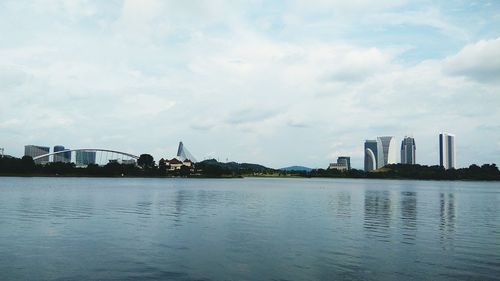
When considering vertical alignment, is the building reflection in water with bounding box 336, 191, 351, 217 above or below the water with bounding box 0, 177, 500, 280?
above

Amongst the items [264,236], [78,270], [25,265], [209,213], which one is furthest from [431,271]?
[209,213]

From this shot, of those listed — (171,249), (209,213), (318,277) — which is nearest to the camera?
(318,277)

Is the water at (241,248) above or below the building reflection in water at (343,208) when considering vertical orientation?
below

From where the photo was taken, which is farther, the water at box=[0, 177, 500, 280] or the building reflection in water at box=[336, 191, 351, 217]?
the building reflection in water at box=[336, 191, 351, 217]

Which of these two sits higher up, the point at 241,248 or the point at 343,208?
the point at 343,208

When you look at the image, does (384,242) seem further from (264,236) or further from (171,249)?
(171,249)

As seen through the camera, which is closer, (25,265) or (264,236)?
(25,265)

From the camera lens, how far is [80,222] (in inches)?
1337

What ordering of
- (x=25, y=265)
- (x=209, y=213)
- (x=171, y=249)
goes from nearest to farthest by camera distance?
(x=25, y=265) < (x=171, y=249) < (x=209, y=213)

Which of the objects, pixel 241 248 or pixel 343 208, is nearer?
pixel 241 248

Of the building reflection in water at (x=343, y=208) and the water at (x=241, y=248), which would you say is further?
the building reflection in water at (x=343, y=208)

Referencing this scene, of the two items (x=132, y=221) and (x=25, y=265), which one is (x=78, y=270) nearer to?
(x=25, y=265)

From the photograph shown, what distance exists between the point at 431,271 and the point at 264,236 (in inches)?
456

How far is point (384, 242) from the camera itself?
1054 inches
